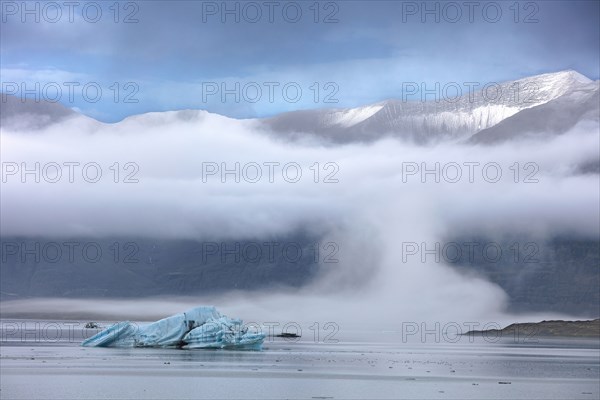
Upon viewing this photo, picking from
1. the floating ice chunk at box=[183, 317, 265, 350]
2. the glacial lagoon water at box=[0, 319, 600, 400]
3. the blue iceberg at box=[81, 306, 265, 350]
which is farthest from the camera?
the blue iceberg at box=[81, 306, 265, 350]

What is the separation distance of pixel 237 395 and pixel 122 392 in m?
7.56

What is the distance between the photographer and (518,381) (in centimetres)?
8200

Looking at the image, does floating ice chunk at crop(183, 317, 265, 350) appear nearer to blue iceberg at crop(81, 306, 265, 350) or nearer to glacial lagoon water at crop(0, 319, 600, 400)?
blue iceberg at crop(81, 306, 265, 350)

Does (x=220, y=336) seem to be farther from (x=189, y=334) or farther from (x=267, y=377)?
(x=267, y=377)

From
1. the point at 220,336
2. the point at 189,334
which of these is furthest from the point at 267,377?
the point at 189,334

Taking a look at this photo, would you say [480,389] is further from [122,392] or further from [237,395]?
[122,392]

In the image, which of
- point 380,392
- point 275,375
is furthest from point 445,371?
point 380,392

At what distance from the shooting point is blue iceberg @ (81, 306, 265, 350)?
112 metres

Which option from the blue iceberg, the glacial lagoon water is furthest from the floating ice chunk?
the glacial lagoon water

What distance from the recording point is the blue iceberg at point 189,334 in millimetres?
112250

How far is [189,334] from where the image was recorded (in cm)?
11506

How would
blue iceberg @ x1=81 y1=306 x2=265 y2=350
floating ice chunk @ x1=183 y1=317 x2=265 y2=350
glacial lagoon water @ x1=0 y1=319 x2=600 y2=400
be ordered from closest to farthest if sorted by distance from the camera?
glacial lagoon water @ x1=0 y1=319 x2=600 y2=400 → floating ice chunk @ x1=183 y1=317 x2=265 y2=350 → blue iceberg @ x1=81 y1=306 x2=265 y2=350

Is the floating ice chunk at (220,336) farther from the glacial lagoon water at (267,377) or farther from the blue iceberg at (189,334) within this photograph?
the glacial lagoon water at (267,377)

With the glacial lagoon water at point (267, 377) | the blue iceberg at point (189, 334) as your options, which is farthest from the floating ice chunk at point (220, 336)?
the glacial lagoon water at point (267, 377)
